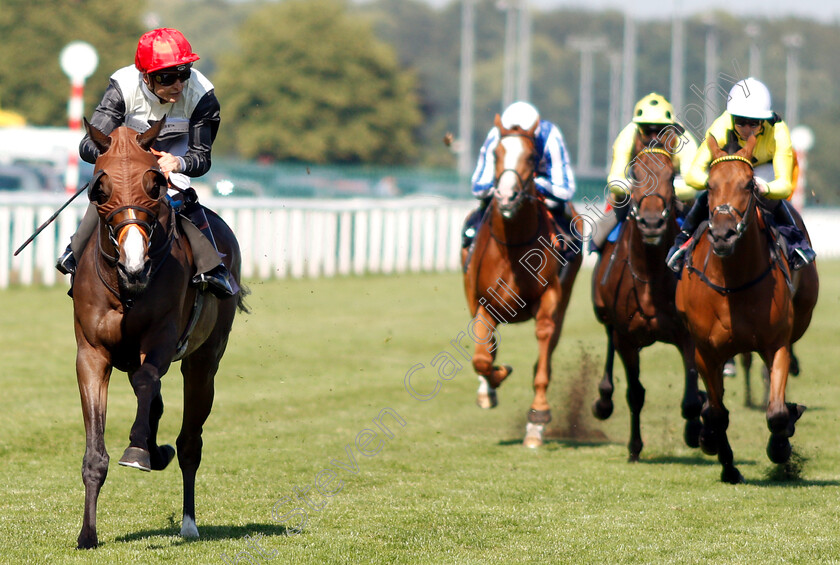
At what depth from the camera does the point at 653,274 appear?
887 centimetres

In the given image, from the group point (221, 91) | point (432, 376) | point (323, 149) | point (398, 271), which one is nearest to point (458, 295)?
point (398, 271)

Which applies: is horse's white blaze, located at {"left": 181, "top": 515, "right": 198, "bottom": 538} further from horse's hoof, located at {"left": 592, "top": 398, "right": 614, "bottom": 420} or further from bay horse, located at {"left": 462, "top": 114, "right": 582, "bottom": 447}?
horse's hoof, located at {"left": 592, "top": 398, "right": 614, "bottom": 420}

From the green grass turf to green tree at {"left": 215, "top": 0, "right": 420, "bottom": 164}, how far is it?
47.3 m

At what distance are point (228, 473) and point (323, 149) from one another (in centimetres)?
5468

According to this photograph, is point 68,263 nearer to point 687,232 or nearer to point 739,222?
point 739,222

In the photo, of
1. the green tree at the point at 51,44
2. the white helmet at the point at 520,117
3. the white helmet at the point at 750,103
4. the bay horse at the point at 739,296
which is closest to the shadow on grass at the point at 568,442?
the bay horse at the point at 739,296

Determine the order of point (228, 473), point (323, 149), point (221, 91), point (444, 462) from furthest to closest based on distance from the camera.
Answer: point (221, 91)
point (323, 149)
point (444, 462)
point (228, 473)

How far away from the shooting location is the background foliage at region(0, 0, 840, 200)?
175 ft

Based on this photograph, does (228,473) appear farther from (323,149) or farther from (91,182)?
(323,149)

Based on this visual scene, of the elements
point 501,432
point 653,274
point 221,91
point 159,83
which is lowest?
point 501,432

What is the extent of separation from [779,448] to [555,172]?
329cm

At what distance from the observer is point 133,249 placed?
5.39m

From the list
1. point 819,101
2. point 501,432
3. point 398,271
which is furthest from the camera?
point 819,101

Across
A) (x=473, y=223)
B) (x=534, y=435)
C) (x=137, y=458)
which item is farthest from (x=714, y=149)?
(x=137, y=458)
